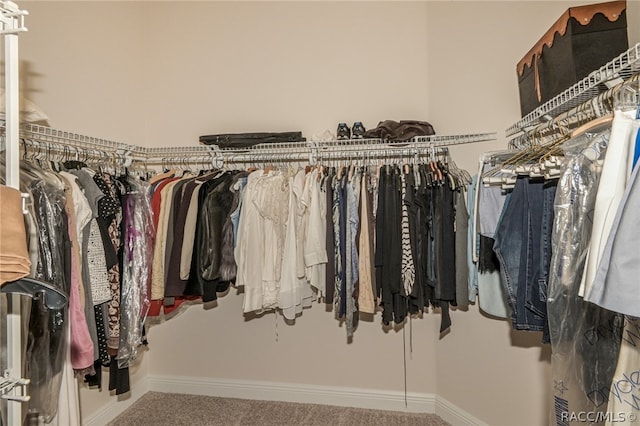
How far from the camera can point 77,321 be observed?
1593 millimetres

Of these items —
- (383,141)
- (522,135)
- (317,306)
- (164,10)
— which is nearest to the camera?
(522,135)

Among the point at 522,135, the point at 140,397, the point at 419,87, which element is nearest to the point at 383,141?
the point at 419,87

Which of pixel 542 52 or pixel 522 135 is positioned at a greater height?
pixel 542 52

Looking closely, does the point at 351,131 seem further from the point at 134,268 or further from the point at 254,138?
the point at 134,268

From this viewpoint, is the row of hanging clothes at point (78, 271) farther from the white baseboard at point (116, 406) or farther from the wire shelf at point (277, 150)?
the white baseboard at point (116, 406)

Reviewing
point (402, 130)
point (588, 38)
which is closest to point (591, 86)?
point (588, 38)

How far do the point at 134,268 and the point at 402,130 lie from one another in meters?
1.77

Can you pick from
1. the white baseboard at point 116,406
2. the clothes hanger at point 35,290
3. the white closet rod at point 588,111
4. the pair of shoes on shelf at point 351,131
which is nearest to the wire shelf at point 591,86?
the white closet rod at point 588,111

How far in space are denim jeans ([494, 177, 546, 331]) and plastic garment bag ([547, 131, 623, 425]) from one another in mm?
214

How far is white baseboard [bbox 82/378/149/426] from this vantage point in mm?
2406

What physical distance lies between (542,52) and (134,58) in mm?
2719

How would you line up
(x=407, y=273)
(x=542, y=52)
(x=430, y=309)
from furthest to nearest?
(x=430, y=309), (x=407, y=273), (x=542, y=52)

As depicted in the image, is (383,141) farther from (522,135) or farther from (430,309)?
(430,309)

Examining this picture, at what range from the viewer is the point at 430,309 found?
101 inches
